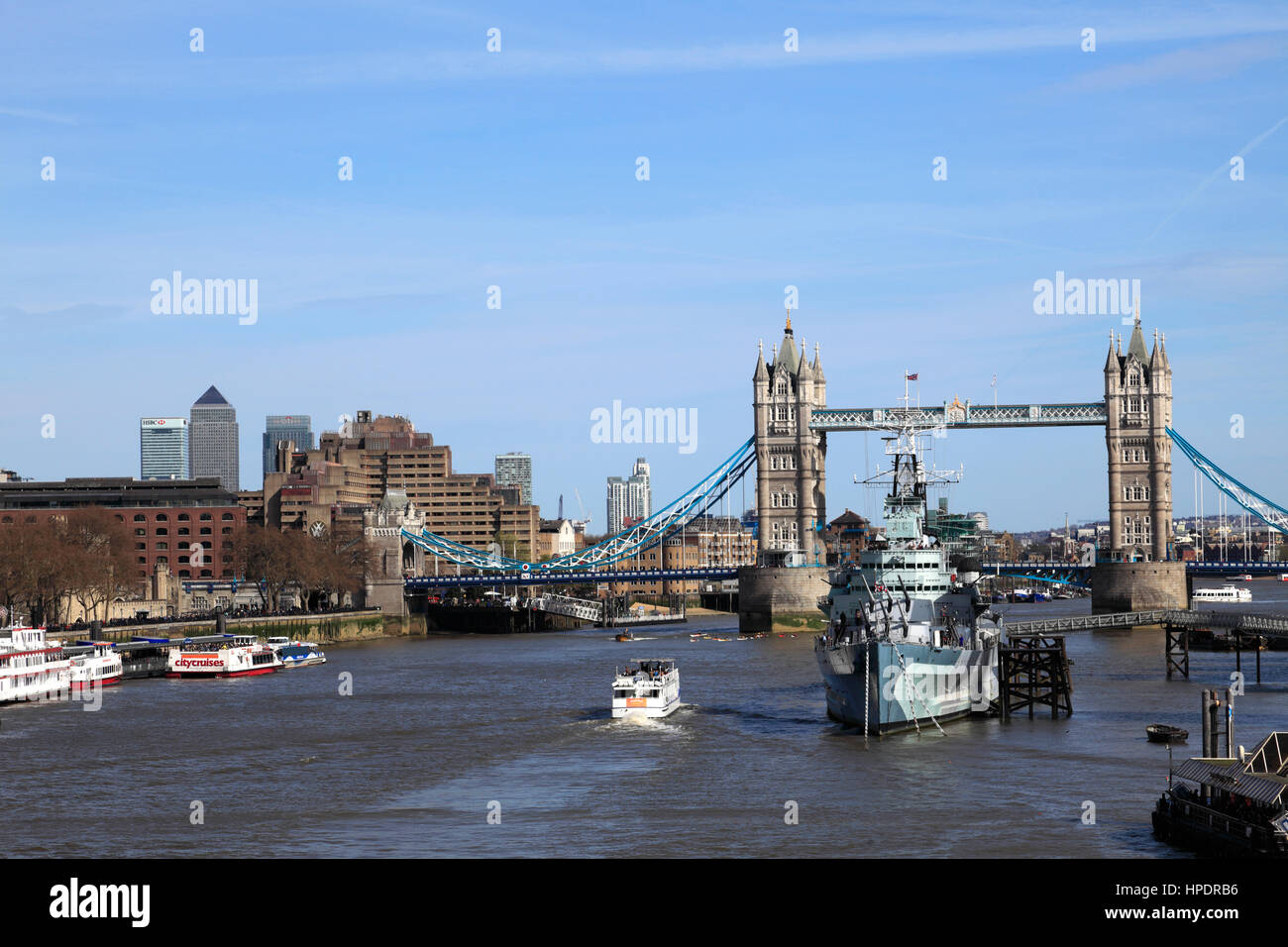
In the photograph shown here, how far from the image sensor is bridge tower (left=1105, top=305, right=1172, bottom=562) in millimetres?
130000

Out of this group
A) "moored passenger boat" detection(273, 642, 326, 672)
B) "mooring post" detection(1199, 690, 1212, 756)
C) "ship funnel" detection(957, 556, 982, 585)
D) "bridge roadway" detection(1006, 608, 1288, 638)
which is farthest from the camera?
"moored passenger boat" detection(273, 642, 326, 672)

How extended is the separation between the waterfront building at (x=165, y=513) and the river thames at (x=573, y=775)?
71885 mm

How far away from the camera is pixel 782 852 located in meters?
29.1

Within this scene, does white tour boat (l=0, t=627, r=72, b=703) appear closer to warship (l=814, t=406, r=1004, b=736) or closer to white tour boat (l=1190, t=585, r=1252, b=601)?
warship (l=814, t=406, r=1004, b=736)

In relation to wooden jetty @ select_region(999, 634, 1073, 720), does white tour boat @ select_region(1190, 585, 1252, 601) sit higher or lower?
lower

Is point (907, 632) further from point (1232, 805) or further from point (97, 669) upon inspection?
point (97, 669)

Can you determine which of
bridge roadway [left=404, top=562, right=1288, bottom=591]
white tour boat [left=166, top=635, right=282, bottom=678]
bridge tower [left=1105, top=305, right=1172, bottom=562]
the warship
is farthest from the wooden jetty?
bridge tower [left=1105, top=305, right=1172, bottom=562]

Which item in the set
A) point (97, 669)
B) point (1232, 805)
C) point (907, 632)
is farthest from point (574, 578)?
point (1232, 805)

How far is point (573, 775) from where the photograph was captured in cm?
3912

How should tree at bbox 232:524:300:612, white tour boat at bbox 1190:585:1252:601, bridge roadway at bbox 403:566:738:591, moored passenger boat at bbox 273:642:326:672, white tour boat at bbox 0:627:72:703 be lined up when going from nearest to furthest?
white tour boat at bbox 0:627:72:703 < moored passenger boat at bbox 273:642:326:672 < tree at bbox 232:524:300:612 < bridge roadway at bbox 403:566:738:591 < white tour boat at bbox 1190:585:1252:601

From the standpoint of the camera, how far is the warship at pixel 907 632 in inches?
1806

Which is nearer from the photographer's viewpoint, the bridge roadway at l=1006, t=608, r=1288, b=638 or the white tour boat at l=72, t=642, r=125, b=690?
the bridge roadway at l=1006, t=608, r=1288, b=638

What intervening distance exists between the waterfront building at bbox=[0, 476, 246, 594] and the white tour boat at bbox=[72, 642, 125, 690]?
59066 millimetres
